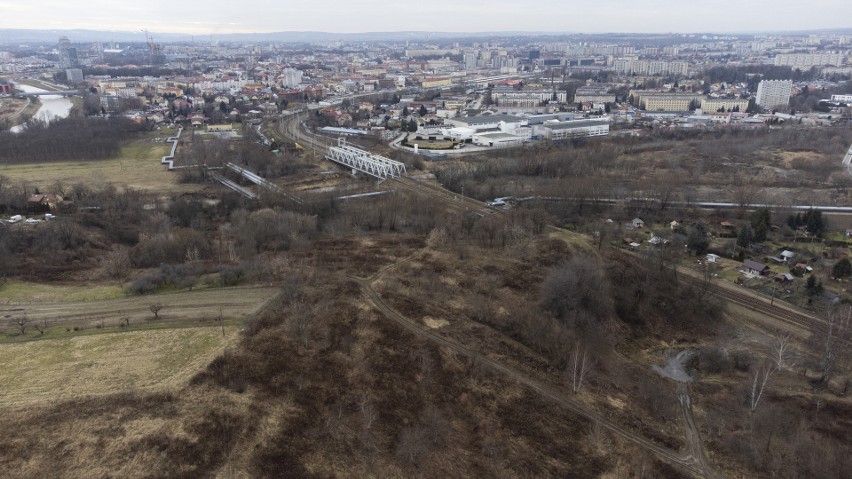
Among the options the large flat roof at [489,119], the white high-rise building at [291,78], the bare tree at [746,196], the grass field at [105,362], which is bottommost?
the grass field at [105,362]

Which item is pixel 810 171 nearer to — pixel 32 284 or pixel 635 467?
pixel 635 467

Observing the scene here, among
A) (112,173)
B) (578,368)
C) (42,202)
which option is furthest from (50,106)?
(578,368)

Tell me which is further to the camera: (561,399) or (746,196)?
(746,196)

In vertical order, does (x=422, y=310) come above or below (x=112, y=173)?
below

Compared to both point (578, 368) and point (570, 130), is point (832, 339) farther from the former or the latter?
point (570, 130)

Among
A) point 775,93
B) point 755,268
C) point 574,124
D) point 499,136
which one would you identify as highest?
point 775,93

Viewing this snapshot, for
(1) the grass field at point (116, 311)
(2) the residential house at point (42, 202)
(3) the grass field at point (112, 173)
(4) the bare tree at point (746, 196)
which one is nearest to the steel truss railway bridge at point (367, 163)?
(3) the grass field at point (112, 173)

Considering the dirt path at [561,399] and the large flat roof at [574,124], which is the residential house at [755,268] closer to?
the dirt path at [561,399]
